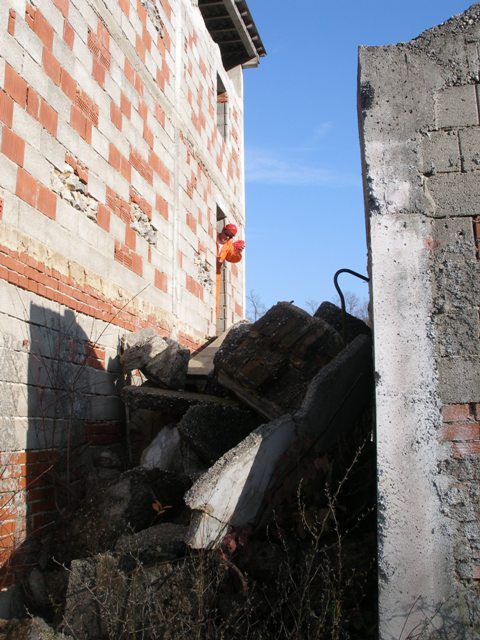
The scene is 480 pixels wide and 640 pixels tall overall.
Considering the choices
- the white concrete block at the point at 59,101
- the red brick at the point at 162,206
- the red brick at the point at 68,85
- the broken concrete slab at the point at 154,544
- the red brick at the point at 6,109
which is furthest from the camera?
the red brick at the point at 162,206

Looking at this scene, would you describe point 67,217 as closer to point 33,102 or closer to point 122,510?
point 33,102

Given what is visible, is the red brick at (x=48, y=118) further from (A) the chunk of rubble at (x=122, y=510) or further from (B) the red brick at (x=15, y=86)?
(A) the chunk of rubble at (x=122, y=510)

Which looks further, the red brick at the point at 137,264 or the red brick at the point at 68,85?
the red brick at the point at 137,264

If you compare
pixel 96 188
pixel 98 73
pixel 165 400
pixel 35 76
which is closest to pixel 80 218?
pixel 96 188

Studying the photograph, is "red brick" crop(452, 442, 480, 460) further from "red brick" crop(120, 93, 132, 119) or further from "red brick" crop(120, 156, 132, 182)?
"red brick" crop(120, 93, 132, 119)

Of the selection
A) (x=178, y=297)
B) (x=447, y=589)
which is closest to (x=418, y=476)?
(x=447, y=589)

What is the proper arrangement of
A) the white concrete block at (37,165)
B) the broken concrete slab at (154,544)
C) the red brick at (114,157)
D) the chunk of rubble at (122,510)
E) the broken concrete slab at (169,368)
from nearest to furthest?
1. the broken concrete slab at (154,544)
2. the chunk of rubble at (122,510)
3. the white concrete block at (37,165)
4. the broken concrete slab at (169,368)
5. the red brick at (114,157)

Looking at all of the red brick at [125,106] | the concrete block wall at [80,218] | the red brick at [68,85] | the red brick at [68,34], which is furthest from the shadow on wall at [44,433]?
the red brick at [125,106]

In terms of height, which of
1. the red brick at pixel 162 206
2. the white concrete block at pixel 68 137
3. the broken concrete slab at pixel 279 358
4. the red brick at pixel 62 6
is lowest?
the broken concrete slab at pixel 279 358

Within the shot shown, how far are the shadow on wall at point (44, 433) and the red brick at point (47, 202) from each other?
680 mm

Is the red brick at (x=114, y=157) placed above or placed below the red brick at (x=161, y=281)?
above

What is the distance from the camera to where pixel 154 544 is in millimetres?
3248

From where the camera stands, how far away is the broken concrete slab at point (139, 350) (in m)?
5.25

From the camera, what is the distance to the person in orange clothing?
9656 mm
